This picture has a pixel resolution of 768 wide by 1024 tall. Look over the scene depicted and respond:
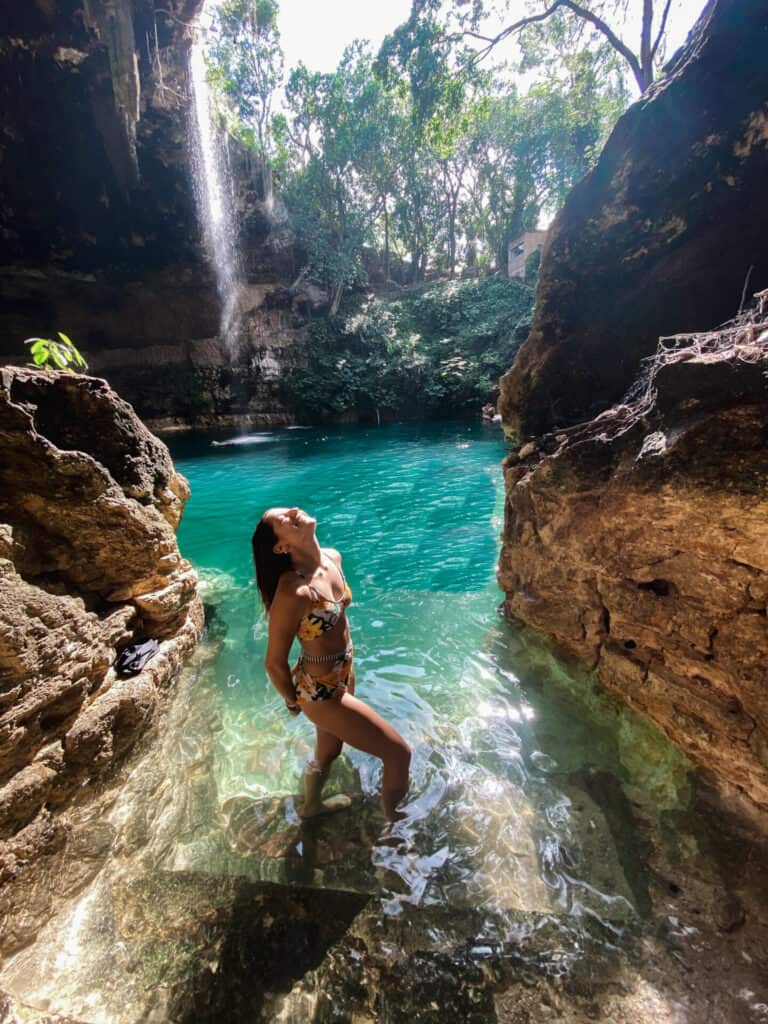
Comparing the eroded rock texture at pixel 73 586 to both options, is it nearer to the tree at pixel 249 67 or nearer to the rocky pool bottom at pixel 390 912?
the rocky pool bottom at pixel 390 912

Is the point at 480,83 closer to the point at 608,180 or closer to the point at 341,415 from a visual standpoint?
the point at 608,180

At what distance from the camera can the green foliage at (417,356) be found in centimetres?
2055

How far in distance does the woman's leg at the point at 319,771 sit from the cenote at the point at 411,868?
9 cm

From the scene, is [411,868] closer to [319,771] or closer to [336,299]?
[319,771]

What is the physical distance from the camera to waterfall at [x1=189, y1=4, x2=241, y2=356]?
1656cm

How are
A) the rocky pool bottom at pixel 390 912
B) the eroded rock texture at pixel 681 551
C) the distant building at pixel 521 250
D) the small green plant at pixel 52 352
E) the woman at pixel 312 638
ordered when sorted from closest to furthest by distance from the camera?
1. the rocky pool bottom at pixel 390 912
2. the eroded rock texture at pixel 681 551
3. the woman at pixel 312 638
4. the small green plant at pixel 52 352
5. the distant building at pixel 521 250

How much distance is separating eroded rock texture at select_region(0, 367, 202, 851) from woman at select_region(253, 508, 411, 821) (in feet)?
3.71

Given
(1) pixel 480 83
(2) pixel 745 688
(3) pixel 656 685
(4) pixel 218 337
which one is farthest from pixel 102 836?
(4) pixel 218 337

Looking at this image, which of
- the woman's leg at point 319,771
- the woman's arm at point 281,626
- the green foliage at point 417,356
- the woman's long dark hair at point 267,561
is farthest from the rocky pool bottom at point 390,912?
the green foliage at point 417,356

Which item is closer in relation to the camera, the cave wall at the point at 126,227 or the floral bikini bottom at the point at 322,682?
the floral bikini bottom at the point at 322,682

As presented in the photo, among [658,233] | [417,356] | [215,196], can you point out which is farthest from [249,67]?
[658,233]

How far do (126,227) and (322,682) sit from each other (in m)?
22.4

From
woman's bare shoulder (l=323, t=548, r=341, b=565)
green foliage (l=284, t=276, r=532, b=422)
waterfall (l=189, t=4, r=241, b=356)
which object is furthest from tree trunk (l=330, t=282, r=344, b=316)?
woman's bare shoulder (l=323, t=548, r=341, b=565)

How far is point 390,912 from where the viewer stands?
1.97m
